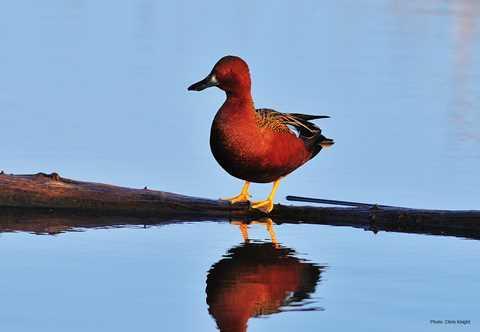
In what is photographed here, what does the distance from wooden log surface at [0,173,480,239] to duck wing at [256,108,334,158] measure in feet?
2.29

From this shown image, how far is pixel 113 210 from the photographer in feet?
29.3

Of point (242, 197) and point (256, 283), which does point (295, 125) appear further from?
point (256, 283)

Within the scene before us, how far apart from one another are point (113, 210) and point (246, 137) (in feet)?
3.18

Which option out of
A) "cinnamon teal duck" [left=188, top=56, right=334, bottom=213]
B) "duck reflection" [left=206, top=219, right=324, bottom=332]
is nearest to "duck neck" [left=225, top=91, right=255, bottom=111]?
"cinnamon teal duck" [left=188, top=56, right=334, bottom=213]

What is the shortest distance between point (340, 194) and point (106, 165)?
181 centimetres

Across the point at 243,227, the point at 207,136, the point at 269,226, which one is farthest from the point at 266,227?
the point at 207,136

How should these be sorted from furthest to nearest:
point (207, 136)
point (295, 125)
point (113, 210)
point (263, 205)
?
point (207, 136) → point (295, 125) → point (263, 205) → point (113, 210)

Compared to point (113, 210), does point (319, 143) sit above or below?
above

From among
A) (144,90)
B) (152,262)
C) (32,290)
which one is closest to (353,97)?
(144,90)

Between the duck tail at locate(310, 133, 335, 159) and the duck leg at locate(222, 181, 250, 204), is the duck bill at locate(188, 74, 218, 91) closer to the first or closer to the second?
the duck leg at locate(222, 181, 250, 204)

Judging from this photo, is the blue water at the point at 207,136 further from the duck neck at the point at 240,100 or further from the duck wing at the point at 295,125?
the duck neck at the point at 240,100

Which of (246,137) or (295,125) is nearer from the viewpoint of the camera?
(246,137)

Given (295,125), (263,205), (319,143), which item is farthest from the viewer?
(319,143)

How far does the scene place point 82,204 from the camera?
893 cm
